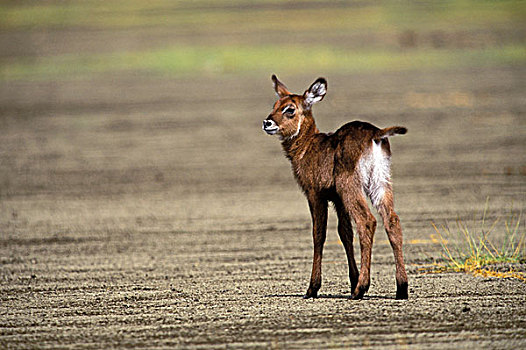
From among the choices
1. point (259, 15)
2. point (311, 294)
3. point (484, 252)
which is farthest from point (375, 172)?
point (259, 15)

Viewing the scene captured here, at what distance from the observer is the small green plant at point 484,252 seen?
9.30 m

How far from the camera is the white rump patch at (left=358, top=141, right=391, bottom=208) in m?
7.66

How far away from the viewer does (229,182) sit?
1686 cm

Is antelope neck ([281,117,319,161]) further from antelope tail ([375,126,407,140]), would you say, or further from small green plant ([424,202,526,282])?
small green plant ([424,202,526,282])

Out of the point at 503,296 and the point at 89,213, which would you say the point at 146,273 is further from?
the point at 89,213

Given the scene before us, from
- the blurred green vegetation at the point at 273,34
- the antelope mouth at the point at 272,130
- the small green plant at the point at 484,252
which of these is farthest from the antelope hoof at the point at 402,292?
the blurred green vegetation at the point at 273,34

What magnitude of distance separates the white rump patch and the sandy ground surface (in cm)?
90

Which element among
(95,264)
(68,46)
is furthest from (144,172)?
(68,46)

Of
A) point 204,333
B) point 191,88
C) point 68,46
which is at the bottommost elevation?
point 204,333

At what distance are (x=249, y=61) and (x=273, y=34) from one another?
808 centimetres

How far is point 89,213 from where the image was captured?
14.4 meters

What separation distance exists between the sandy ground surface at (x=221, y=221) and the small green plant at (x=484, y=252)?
0.79 ft

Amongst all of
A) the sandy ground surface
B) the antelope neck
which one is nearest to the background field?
the sandy ground surface

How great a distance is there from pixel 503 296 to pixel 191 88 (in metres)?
24.8
